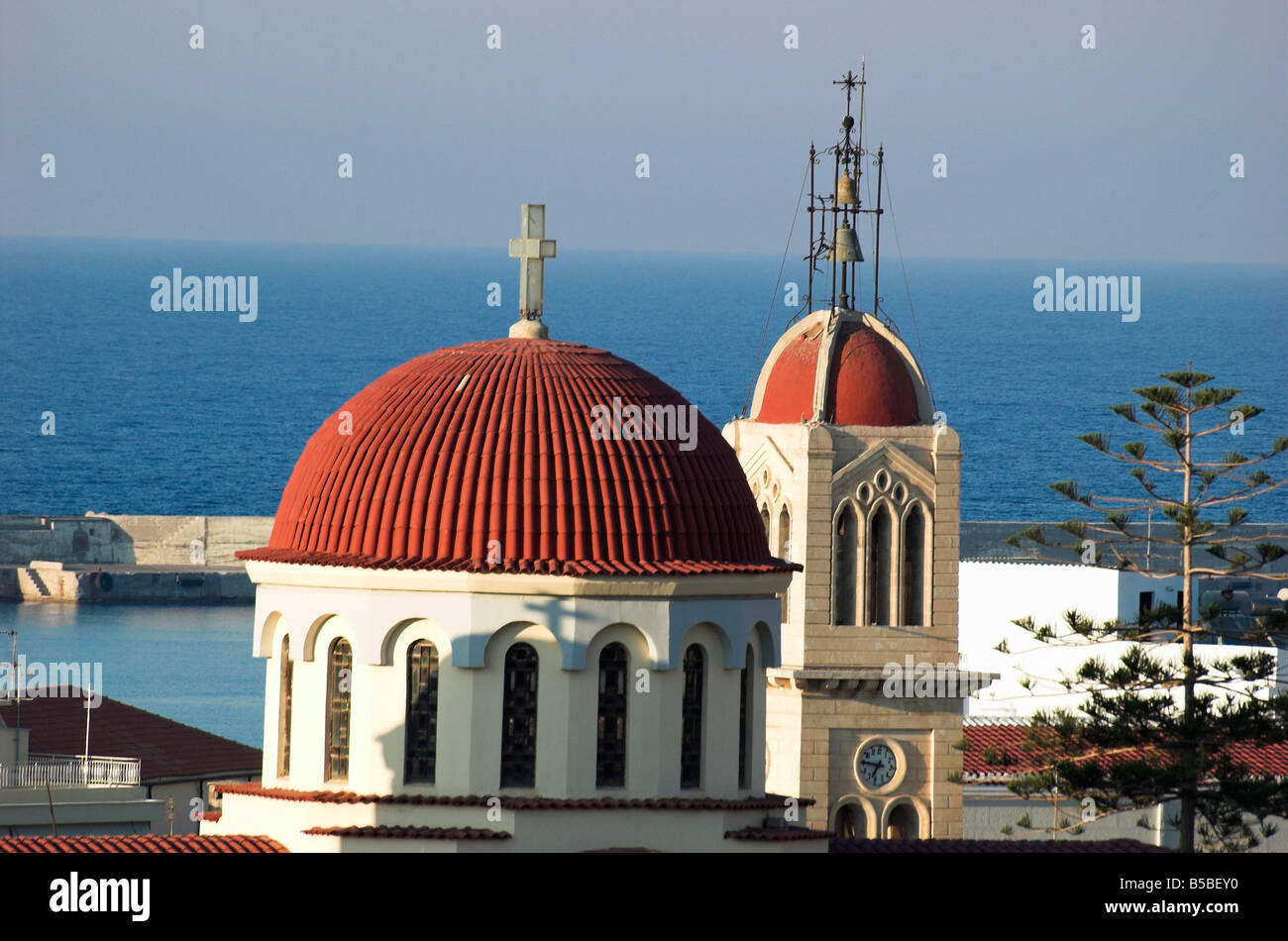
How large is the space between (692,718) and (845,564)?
1386 centimetres

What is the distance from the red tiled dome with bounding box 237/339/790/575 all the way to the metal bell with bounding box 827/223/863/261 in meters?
14.9

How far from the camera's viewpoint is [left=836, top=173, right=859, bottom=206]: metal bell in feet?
148

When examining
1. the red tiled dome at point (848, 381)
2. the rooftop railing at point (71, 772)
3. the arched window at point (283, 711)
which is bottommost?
the rooftop railing at point (71, 772)

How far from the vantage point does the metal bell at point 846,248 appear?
4422cm

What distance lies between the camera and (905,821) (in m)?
42.1

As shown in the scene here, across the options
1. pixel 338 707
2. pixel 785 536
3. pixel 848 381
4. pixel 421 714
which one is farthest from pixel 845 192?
pixel 421 714

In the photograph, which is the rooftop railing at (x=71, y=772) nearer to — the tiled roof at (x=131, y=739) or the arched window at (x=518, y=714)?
the tiled roof at (x=131, y=739)

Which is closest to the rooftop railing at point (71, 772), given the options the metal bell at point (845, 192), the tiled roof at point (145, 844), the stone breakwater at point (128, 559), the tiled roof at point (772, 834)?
the tiled roof at point (145, 844)

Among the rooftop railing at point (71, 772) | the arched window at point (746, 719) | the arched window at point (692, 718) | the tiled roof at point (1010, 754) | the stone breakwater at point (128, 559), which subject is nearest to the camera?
the arched window at point (692, 718)

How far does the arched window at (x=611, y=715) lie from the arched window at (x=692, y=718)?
0.72 meters

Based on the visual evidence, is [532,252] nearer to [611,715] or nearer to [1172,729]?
[611,715]
